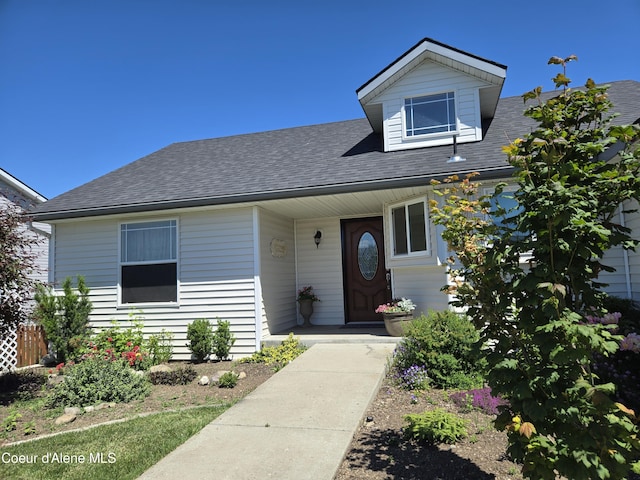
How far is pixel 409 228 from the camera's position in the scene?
7305 millimetres

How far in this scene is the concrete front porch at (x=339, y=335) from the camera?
695cm

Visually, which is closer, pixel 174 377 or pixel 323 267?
pixel 174 377

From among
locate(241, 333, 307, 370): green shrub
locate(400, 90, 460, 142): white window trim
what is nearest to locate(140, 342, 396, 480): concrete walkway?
locate(241, 333, 307, 370): green shrub

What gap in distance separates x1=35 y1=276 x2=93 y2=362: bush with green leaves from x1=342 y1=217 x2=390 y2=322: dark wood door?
5.75 m

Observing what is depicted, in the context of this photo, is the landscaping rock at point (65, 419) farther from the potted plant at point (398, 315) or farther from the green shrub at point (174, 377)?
the potted plant at point (398, 315)

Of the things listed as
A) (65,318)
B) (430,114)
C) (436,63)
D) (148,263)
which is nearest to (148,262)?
(148,263)

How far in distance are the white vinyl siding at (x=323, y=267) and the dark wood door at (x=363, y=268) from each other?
175 mm

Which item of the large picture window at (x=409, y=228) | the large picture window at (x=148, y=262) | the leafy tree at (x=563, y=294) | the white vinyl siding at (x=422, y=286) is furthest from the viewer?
the large picture window at (x=148, y=262)

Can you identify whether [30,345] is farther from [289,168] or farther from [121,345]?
[289,168]

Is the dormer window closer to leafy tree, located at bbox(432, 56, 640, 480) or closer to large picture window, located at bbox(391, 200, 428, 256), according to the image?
large picture window, located at bbox(391, 200, 428, 256)

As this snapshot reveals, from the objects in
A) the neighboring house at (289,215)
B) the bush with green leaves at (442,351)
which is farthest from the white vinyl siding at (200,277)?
the bush with green leaves at (442,351)

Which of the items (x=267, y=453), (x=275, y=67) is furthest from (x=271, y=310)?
(x=275, y=67)

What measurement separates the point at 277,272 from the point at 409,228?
3.09 meters

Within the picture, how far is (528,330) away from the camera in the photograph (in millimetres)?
1966
